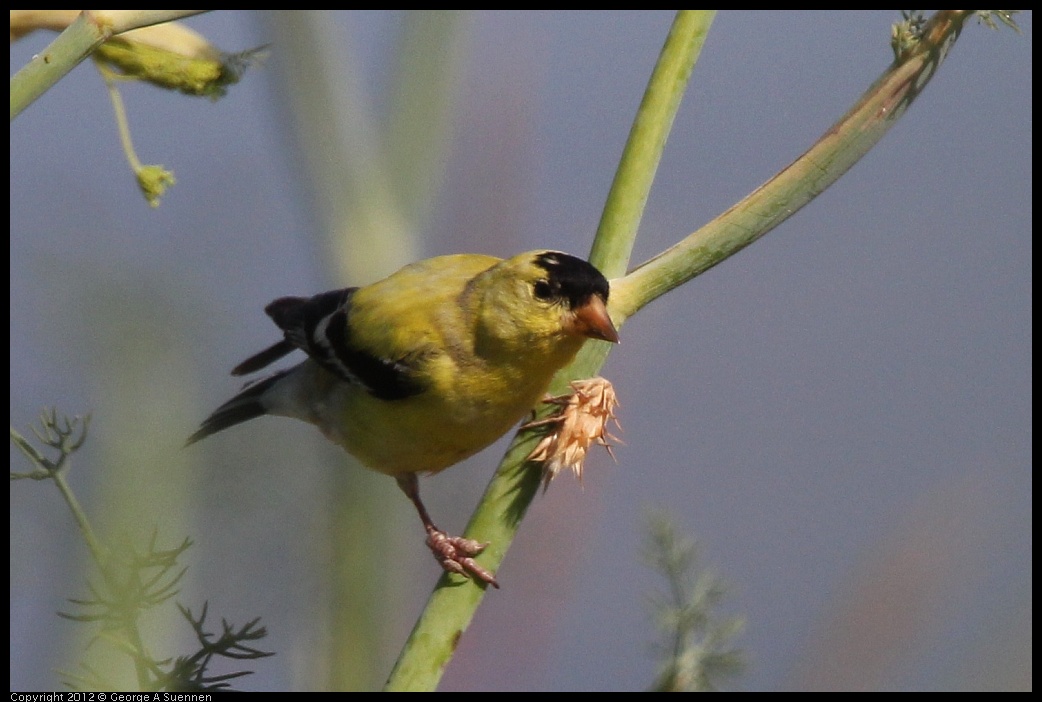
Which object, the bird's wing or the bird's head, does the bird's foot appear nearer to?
the bird's head

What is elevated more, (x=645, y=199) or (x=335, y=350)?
(x=645, y=199)

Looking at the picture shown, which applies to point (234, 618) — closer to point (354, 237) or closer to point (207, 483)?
point (207, 483)

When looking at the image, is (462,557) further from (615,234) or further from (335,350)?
(335,350)

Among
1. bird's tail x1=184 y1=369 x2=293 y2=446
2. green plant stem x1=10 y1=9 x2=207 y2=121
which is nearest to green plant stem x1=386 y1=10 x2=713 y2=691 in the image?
green plant stem x1=10 y1=9 x2=207 y2=121

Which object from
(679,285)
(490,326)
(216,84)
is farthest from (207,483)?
(490,326)

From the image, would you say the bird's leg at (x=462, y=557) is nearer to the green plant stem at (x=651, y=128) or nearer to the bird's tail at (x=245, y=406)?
the green plant stem at (x=651, y=128)

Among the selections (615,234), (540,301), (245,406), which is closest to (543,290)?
(540,301)
